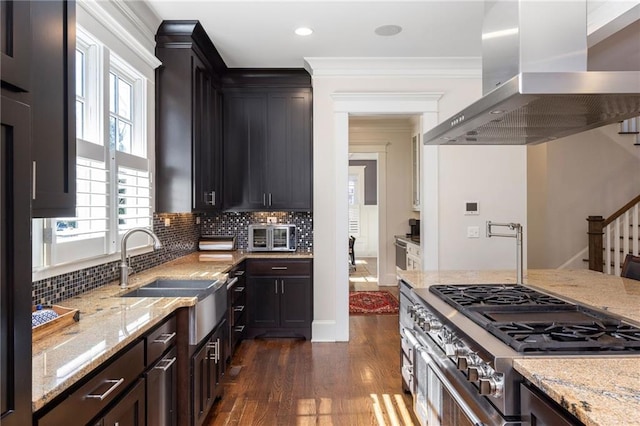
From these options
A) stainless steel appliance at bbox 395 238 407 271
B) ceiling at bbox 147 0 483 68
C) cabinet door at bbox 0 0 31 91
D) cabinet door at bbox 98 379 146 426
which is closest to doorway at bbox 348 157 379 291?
stainless steel appliance at bbox 395 238 407 271

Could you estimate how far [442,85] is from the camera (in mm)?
4215

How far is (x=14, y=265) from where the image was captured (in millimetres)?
845

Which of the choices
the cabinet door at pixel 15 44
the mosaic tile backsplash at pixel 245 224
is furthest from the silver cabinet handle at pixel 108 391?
the mosaic tile backsplash at pixel 245 224

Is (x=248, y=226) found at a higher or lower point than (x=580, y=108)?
lower

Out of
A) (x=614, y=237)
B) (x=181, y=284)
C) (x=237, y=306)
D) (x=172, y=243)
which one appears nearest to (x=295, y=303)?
(x=237, y=306)

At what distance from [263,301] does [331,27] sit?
2.64 metres

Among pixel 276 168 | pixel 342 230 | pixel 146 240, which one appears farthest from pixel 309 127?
pixel 146 240

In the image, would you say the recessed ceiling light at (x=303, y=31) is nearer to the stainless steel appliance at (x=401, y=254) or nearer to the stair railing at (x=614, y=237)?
the stainless steel appliance at (x=401, y=254)

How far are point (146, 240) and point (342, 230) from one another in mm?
1887

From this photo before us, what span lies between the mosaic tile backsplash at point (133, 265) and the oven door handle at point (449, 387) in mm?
1539

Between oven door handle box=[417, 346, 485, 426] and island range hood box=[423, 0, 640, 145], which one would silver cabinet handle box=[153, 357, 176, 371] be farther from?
island range hood box=[423, 0, 640, 145]

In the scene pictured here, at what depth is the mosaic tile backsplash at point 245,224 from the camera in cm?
471

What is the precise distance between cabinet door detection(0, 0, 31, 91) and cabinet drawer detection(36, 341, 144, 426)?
0.85 metres

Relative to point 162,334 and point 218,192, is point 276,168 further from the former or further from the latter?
point 162,334
